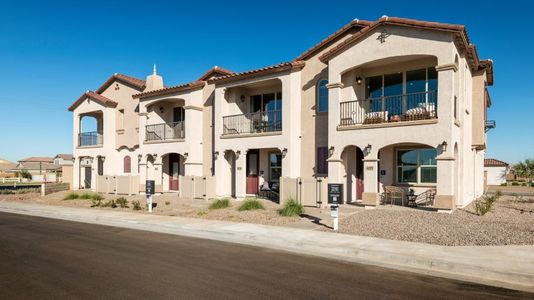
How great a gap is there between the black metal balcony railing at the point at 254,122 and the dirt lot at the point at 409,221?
5168mm

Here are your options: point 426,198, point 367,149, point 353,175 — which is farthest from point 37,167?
point 426,198

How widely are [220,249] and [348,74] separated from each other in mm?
11388

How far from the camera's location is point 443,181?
14.5 metres

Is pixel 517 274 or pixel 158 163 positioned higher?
pixel 158 163

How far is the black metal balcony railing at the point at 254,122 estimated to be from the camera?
2185 centimetres

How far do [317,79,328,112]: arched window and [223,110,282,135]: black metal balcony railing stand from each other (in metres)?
2.72

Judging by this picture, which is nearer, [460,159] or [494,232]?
[494,232]

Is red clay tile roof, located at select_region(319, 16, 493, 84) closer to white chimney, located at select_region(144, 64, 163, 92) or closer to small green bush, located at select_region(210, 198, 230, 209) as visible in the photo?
small green bush, located at select_region(210, 198, 230, 209)

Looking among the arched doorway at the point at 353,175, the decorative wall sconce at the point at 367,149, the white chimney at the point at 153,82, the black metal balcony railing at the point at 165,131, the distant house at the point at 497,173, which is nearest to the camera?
the decorative wall sconce at the point at 367,149

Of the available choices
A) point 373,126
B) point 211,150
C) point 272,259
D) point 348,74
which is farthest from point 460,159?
point 211,150

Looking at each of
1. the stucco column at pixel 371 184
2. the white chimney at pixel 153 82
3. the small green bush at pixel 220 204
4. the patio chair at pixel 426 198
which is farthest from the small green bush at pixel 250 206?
the white chimney at pixel 153 82

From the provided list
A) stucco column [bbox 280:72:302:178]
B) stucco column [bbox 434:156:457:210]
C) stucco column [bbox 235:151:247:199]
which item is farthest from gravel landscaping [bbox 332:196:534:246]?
stucco column [bbox 235:151:247:199]

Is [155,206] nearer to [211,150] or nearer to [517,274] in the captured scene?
[211,150]

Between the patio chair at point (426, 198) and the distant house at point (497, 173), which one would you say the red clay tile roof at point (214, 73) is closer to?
the patio chair at point (426, 198)
